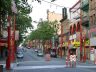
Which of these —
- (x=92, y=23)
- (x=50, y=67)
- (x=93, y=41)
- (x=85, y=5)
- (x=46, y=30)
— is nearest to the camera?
(x=50, y=67)

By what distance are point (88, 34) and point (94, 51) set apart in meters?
11.7

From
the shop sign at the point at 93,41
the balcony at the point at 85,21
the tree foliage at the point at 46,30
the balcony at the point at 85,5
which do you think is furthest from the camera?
the tree foliage at the point at 46,30

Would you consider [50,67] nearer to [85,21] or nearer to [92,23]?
[92,23]

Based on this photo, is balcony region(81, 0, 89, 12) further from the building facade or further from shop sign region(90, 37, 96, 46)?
shop sign region(90, 37, 96, 46)

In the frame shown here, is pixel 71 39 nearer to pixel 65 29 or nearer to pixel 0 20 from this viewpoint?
pixel 65 29

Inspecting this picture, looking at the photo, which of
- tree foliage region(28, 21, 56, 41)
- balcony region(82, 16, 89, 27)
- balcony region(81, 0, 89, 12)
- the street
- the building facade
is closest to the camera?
the street

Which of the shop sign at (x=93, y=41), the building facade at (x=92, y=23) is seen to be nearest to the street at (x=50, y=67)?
the shop sign at (x=93, y=41)

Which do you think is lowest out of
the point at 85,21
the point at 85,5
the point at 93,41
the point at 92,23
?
the point at 93,41

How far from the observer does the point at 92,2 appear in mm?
85938

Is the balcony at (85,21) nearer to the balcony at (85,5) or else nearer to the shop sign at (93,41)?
the balcony at (85,5)

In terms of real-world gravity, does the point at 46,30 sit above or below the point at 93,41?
above

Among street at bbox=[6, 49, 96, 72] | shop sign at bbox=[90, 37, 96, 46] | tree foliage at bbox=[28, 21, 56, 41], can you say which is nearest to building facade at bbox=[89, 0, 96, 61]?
shop sign at bbox=[90, 37, 96, 46]

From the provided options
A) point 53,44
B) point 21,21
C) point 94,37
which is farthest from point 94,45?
point 53,44

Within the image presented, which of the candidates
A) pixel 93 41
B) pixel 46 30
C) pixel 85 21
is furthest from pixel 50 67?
pixel 46 30
